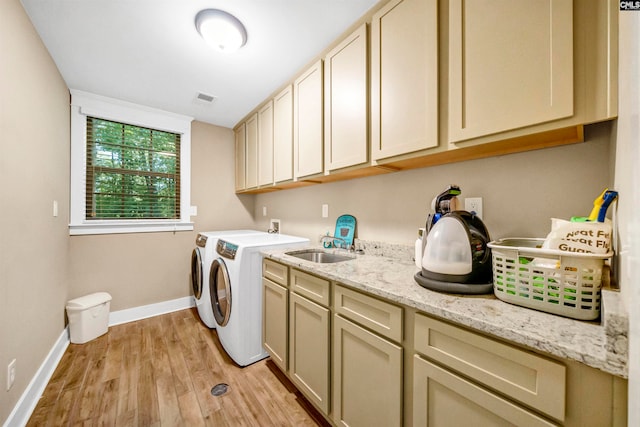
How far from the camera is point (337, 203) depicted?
6.98 ft

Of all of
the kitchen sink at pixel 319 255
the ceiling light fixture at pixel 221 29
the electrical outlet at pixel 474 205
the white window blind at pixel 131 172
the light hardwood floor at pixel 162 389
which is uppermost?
the ceiling light fixture at pixel 221 29

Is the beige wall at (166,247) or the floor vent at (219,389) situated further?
the beige wall at (166,247)

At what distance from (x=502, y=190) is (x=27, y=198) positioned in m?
2.71

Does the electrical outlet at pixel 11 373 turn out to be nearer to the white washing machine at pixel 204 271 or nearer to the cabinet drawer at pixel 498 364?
the white washing machine at pixel 204 271

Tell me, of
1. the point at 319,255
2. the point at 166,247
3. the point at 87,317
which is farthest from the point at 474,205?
the point at 87,317

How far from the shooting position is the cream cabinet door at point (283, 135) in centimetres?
210

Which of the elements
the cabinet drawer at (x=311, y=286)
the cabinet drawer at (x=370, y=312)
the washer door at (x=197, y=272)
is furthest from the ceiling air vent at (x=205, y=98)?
the cabinet drawer at (x=370, y=312)

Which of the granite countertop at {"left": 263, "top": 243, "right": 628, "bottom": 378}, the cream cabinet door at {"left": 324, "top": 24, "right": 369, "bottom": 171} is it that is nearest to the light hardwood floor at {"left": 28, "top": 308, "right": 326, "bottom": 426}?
the granite countertop at {"left": 263, "top": 243, "right": 628, "bottom": 378}

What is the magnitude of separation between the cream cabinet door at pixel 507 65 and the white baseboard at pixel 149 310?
327cm

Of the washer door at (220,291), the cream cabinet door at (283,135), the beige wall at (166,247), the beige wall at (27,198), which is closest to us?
the beige wall at (27,198)

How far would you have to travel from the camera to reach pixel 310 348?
1.38 metres

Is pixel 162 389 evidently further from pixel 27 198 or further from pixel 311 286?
pixel 27 198

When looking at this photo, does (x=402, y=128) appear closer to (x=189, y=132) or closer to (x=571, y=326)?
(x=571, y=326)

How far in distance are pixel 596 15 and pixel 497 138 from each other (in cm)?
41
